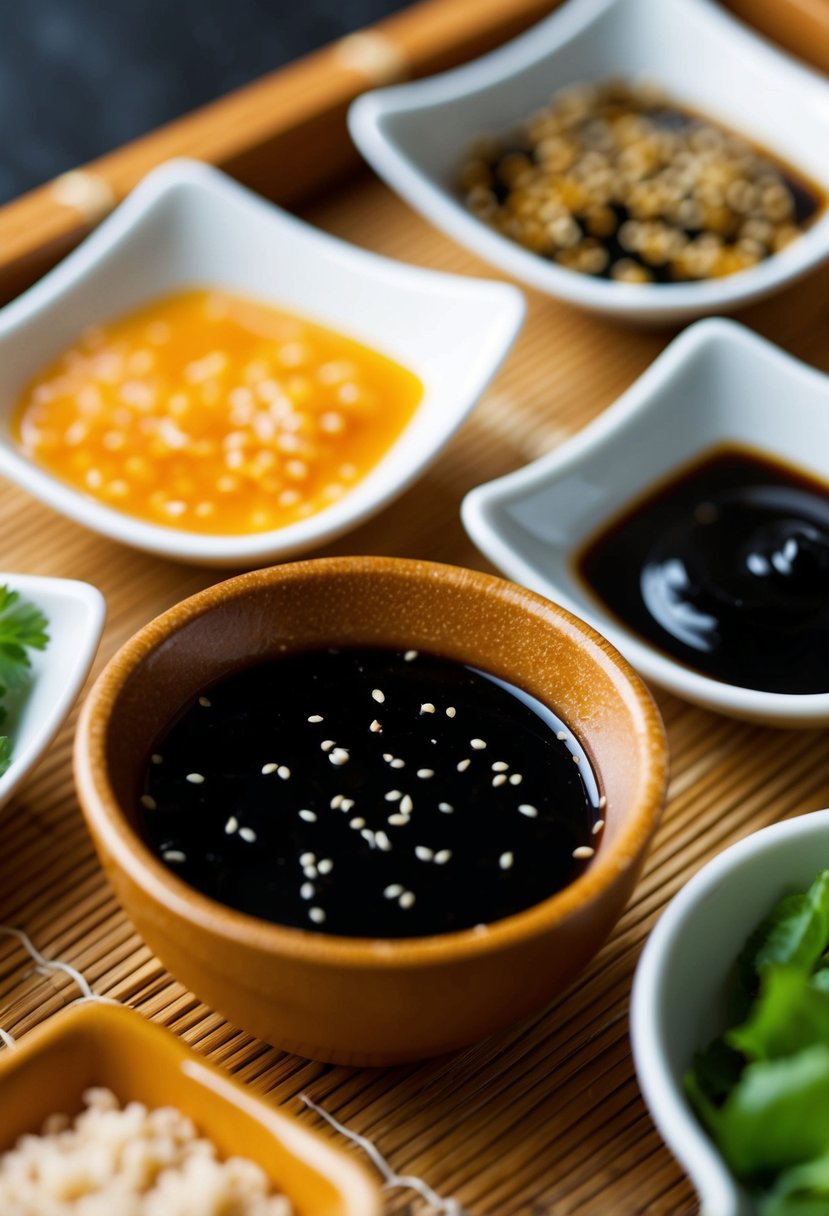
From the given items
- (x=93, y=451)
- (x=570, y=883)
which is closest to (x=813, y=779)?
(x=570, y=883)

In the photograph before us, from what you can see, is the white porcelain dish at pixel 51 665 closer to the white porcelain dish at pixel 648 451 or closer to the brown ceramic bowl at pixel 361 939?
the brown ceramic bowl at pixel 361 939

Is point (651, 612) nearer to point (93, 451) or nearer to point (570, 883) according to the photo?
point (570, 883)

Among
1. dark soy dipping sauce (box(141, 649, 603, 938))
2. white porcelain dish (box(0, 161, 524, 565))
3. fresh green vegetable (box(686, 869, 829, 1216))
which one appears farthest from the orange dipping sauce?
fresh green vegetable (box(686, 869, 829, 1216))

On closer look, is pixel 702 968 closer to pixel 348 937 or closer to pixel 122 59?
pixel 348 937

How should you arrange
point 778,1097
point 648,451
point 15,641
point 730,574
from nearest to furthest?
point 778,1097 → point 15,641 → point 730,574 → point 648,451

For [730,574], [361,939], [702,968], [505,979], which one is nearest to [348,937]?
[361,939]

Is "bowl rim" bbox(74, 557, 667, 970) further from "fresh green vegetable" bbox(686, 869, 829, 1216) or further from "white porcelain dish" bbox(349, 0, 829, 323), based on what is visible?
"white porcelain dish" bbox(349, 0, 829, 323)

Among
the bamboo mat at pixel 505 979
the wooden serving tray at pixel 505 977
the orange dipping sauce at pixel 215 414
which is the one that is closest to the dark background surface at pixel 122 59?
the wooden serving tray at pixel 505 977
